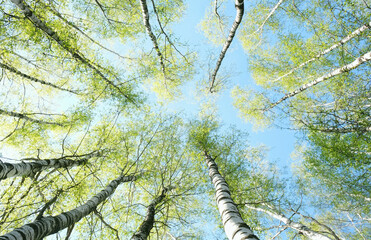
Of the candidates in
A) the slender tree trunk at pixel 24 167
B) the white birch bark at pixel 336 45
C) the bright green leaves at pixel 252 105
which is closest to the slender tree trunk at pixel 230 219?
the slender tree trunk at pixel 24 167

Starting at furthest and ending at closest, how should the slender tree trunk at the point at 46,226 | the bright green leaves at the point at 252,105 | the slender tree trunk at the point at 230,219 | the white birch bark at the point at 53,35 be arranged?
the bright green leaves at the point at 252,105
the white birch bark at the point at 53,35
the slender tree trunk at the point at 230,219
the slender tree trunk at the point at 46,226

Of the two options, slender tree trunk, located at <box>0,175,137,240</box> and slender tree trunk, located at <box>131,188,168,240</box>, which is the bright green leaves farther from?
slender tree trunk, located at <box>0,175,137,240</box>

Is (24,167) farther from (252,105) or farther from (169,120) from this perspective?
(252,105)

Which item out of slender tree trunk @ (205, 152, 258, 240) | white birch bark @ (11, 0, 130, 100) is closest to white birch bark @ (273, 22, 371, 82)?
slender tree trunk @ (205, 152, 258, 240)

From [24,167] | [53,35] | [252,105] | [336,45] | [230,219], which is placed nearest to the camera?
[230,219]

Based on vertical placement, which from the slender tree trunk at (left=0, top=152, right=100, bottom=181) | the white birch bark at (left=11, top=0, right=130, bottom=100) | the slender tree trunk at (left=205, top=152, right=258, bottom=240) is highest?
the white birch bark at (left=11, top=0, right=130, bottom=100)

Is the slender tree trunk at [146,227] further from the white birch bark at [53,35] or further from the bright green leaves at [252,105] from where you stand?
the bright green leaves at [252,105]

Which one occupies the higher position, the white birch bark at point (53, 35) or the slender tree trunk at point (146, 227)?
the white birch bark at point (53, 35)

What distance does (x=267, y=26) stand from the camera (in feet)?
34.9

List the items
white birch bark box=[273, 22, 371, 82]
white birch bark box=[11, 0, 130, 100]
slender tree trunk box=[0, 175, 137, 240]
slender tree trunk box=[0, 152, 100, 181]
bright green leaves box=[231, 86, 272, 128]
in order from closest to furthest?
slender tree trunk box=[0, 175, 137, 240], slender tree trunk box=[0, 152, 100, 181], white birch bark box=[11, 0, 130, 100], white birch bark box=[273, 22, 371, 82], bright green leaves box=[231, 86, 272, 128]

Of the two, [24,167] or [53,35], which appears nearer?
[24,167]

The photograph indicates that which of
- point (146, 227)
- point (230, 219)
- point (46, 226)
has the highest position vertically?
point (146, 227)

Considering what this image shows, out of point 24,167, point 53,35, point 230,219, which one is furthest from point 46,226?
point 53,35

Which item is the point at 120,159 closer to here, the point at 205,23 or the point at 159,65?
the point at 159,65
